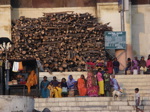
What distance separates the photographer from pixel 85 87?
25.3 m

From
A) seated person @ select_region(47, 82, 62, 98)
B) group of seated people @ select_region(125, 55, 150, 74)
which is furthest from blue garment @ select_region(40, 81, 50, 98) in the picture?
group of seated people @ select_region(125, 55, 150, 74)

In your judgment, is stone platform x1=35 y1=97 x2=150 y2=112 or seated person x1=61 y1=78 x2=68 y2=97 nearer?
stone platform x1=35 y1=97 x2=150 y2=112

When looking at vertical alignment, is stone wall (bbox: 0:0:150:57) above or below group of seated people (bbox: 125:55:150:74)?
above

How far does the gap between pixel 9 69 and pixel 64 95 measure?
2211 mm

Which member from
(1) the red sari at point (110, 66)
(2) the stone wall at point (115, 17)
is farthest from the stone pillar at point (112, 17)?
(1) the red sari at point (110, 66)

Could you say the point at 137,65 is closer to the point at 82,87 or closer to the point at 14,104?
the point at 82,87

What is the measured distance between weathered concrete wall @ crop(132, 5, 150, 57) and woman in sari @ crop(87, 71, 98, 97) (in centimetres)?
696

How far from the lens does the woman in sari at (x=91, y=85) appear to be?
25.0 metres

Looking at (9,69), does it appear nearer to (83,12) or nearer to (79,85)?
(79,85)

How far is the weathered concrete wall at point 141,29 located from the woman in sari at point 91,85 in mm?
6963

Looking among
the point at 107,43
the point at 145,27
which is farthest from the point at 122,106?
the point at 145,27

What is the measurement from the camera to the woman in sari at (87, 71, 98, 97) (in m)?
25.0

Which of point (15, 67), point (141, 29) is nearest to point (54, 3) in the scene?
point (141, 29)

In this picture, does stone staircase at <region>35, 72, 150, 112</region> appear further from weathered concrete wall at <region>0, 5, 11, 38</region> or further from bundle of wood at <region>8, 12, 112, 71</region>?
weathered concrete wall at <region>0, 5, 11, 38</region>
